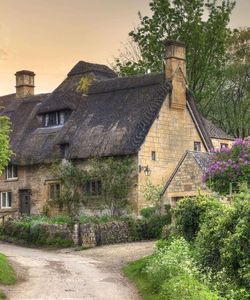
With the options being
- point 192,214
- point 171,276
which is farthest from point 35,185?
point 171,276

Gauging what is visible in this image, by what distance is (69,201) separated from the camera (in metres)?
48.4

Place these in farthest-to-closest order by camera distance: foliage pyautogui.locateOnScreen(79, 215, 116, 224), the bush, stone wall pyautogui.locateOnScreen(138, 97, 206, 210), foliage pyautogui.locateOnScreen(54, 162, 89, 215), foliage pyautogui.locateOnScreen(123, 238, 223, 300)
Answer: foliage pyautogui.locateOnScreen(54, 162, 89, 215) → stone wall pyautogui.locateOnScreen(138, 97, 206, 210) → foliage pyautogui.locateOnScreen(79, 215, 116, 224) → foliage pyautogui.locateOnScreen(123, 238, 223, 300) → the bush

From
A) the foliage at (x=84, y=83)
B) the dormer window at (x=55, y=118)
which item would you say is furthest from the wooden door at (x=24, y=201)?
the foliage at (x=84, y=83)

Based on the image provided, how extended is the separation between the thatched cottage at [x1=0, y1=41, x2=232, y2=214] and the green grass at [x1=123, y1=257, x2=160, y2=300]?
1209cm

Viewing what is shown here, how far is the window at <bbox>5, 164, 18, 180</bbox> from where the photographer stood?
52.7 metres

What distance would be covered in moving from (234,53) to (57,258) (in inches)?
1437

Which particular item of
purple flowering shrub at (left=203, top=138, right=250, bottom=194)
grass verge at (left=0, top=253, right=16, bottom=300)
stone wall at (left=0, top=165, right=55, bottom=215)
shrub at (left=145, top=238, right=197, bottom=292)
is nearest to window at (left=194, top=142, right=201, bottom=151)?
stone wall at (left=0, top=165, right=55, bottom=215)

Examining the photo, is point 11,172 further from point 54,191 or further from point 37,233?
point 37,233

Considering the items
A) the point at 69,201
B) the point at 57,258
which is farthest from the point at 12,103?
the point at 57,258

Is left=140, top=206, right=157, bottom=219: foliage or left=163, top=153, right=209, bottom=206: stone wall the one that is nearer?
left=163, top=153, right=209, bottom=206: stone wall

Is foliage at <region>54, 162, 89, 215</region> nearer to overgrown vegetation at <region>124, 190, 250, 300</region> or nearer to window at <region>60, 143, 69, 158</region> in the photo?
window at <region>60, 143, 69, 158</region>

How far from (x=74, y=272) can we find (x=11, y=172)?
24573mm

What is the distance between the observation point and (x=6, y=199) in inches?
2110

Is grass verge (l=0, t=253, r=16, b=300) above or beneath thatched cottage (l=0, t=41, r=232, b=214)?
beneath
